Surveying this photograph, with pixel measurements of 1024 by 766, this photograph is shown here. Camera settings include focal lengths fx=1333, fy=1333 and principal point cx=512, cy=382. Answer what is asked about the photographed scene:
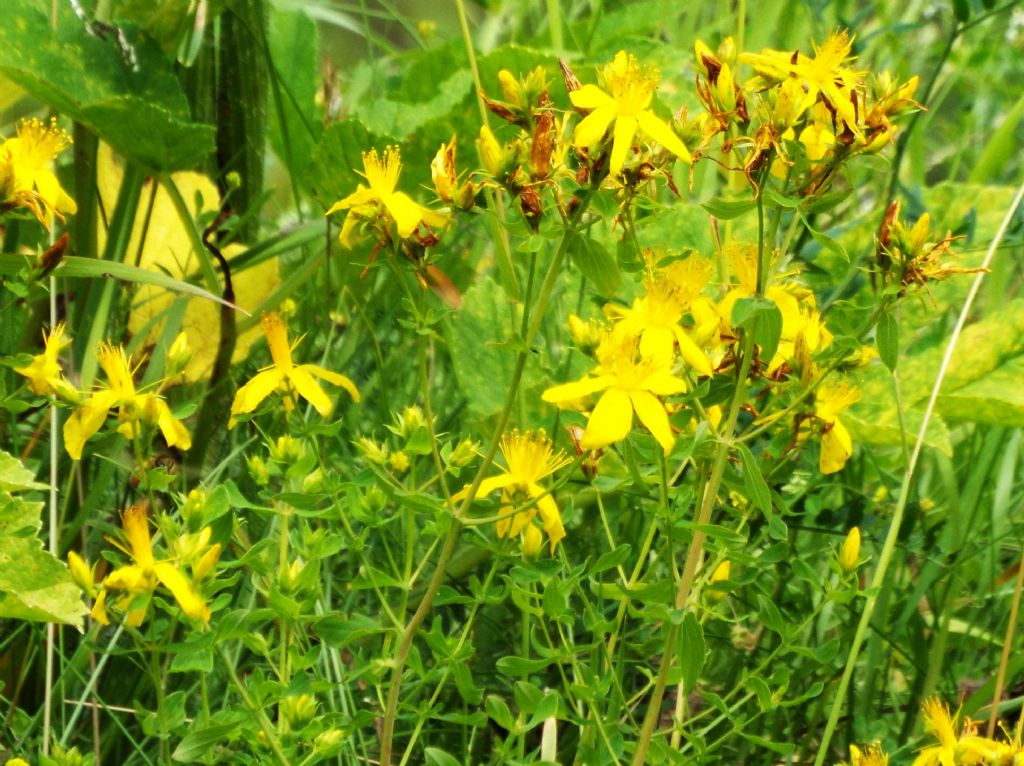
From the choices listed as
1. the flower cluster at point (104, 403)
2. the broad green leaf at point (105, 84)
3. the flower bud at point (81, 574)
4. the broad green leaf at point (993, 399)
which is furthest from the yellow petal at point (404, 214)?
the broad green leaf at point (993, 399)

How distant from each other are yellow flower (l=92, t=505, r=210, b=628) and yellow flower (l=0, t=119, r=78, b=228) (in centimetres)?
24

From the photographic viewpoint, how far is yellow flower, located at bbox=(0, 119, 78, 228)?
0.93m

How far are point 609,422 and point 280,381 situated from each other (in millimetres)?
295

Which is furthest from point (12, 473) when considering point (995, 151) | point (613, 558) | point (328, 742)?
point (995, 151)

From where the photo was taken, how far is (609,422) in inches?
31.3

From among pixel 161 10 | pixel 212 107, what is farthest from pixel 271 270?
pixel 161 10

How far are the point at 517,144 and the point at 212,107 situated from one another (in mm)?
950

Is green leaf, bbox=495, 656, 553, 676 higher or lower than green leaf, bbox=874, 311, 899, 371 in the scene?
lower

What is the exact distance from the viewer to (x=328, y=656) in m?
1.35

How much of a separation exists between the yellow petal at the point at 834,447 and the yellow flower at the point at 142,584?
18.4 inches

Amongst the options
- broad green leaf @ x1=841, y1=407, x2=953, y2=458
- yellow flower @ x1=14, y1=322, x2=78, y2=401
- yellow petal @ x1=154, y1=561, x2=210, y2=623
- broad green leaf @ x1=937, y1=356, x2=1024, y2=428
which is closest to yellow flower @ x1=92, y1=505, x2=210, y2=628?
yellow petal @ x1=154, y1=561, x2=210, y2=623

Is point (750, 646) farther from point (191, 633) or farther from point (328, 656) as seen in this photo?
point (191, 633)

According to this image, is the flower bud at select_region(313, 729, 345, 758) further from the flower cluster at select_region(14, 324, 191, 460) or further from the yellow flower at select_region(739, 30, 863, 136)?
the yellow flower at select_region(739, 30, 863, 136)

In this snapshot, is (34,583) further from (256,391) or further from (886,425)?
(886,425)
